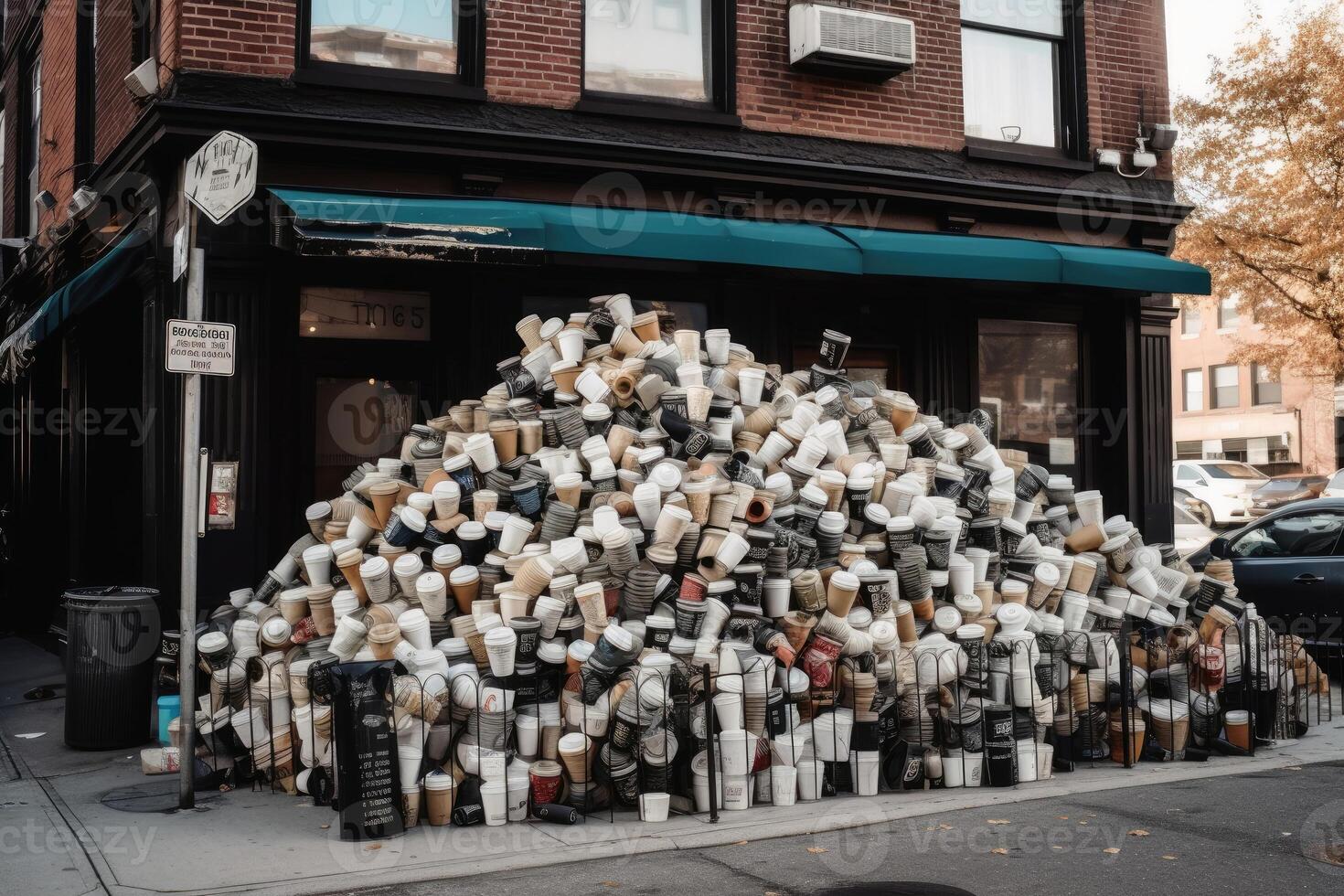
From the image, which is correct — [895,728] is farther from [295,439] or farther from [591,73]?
[591,73]

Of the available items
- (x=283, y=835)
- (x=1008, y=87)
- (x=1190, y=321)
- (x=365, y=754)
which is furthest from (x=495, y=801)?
(x=1190, y=321)

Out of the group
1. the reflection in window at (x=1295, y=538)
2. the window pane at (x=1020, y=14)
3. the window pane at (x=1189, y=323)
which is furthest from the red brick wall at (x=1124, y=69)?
the window pane at (x=1189, y=323)

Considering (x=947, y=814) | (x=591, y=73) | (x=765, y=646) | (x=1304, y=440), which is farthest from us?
(x=1304, y=440)

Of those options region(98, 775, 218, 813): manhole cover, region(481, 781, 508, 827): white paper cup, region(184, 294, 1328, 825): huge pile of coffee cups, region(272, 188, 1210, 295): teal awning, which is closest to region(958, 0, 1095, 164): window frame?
region(272, 188, 1210, 295): teal awning

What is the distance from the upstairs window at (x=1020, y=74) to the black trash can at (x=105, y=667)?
Result: 921 cm

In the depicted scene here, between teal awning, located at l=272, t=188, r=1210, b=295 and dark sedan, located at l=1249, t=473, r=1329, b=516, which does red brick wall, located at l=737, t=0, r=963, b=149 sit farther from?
dark sedan, located at l=1249, t=473, r=1329, b=516

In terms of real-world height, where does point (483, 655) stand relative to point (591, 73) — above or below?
below

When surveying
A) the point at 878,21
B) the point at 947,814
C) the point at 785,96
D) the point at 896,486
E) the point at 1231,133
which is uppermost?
the point at 1231,133

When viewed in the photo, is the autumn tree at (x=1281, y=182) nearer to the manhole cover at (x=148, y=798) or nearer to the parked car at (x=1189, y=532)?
the parked car at (x=1189, y=532)

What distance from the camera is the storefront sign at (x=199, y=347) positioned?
648cm

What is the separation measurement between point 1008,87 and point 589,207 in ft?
17.8

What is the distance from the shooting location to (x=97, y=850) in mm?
5793

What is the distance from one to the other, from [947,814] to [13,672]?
964cm

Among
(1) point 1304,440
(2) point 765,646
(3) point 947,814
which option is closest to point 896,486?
(2) point 765,646
